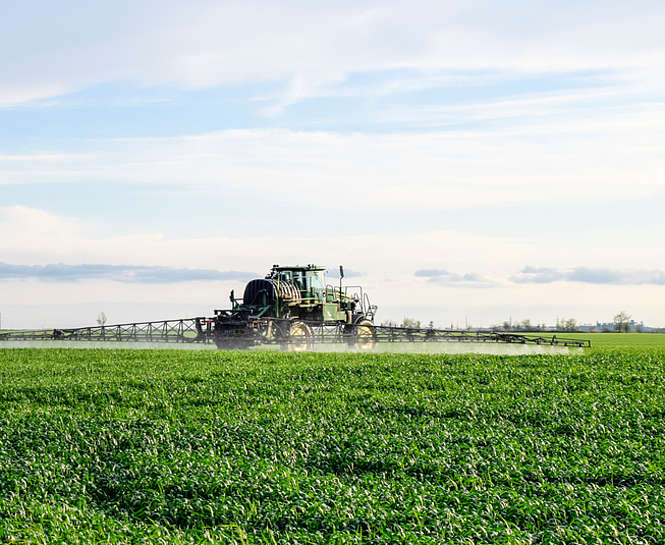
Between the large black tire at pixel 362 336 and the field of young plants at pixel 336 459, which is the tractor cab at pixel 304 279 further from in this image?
the field of young plants at pixel 336 459

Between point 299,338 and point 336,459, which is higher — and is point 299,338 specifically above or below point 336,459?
above

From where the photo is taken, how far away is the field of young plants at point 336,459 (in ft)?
23.3

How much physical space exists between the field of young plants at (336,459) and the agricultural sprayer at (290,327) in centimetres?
1285

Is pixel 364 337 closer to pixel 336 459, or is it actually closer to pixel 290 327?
pixel 290 327

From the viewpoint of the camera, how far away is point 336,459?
9859 mm

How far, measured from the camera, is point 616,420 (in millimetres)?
12258

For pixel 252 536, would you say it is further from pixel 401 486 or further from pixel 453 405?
pixel 453 405

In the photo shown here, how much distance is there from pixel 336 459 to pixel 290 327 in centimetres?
2191

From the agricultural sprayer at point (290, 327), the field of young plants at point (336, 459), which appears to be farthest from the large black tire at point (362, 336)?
the field of young plants at point (336, 459)

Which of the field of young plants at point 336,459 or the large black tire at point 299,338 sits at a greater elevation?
the large black tire at point 299,338

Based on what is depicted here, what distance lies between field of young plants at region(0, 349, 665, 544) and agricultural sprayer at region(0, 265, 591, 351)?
1285 centimetres

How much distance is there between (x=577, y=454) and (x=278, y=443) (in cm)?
452

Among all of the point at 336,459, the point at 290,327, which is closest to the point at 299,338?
the point at 290,327

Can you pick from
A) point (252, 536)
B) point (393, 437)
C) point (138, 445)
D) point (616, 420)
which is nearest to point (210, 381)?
point (138, 445)
